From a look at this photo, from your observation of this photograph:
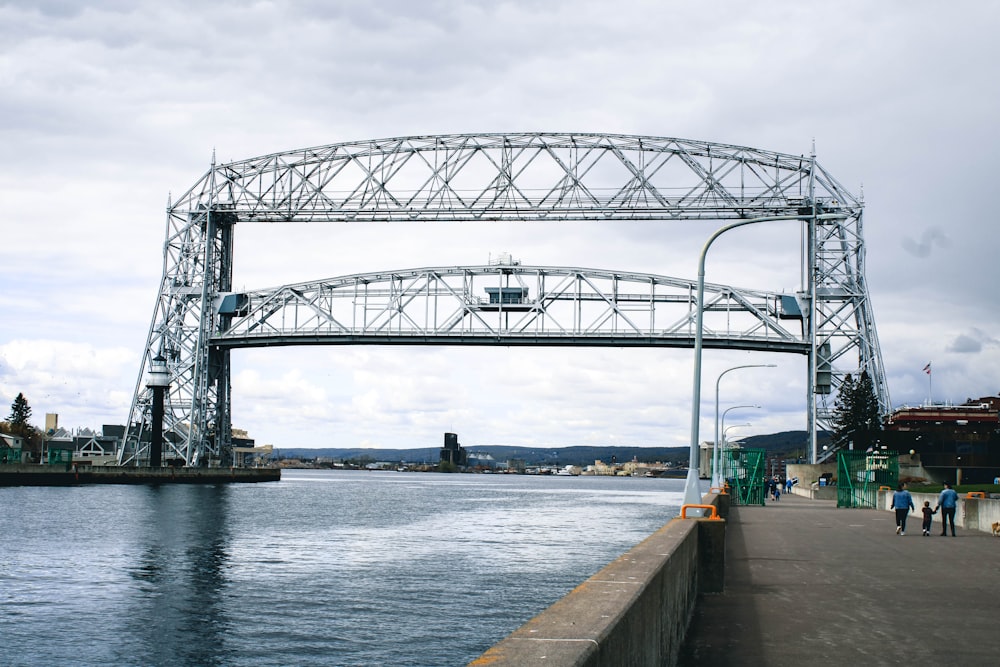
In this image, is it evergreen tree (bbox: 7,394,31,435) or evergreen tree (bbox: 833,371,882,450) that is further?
evergreen tree (bbox: 7,394,31,435)

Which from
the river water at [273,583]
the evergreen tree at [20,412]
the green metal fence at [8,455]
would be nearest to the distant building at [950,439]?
the river water at [273,583]

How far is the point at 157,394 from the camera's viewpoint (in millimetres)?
87000

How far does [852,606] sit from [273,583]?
58.9ft

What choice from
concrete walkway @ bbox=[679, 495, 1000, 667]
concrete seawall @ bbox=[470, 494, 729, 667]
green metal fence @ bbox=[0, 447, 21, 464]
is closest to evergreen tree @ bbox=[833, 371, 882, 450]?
concrete walkway @ bbox=[679, 495, 1000, 667]

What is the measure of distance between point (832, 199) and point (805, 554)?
6422 centimetres

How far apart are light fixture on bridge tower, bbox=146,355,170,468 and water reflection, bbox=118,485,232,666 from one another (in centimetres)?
3453

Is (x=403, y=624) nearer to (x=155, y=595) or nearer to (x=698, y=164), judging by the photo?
(x=155, y=595)

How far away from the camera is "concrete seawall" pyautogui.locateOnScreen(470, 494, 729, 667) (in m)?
5.95

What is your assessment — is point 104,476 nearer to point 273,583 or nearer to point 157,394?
point 157,394

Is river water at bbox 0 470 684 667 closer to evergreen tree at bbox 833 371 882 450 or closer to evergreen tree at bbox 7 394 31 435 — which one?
evergreen tree at bbox 833 371 882 450

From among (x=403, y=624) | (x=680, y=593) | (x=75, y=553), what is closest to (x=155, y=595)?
(x=403, y=624)

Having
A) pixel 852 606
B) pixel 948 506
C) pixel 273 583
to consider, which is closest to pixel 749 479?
pixel 948 506

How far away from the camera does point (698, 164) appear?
3253 inches

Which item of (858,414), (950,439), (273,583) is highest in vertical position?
(858,414)
